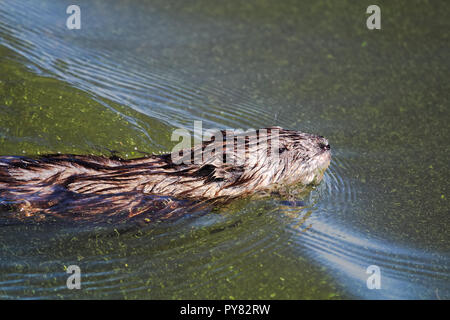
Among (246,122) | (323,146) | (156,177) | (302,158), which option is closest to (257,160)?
(302,158)

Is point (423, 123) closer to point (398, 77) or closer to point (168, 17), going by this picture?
point (398, 77)

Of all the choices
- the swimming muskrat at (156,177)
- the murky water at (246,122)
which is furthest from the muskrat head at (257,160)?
the murky water at (246,122)

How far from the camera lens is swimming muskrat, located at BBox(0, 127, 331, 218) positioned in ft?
13.6

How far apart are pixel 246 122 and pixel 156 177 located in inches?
69.2

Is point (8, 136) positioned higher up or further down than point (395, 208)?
higher up

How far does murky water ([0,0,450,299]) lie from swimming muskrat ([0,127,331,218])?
0.56ft

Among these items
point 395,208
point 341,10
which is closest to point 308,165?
point 395,208

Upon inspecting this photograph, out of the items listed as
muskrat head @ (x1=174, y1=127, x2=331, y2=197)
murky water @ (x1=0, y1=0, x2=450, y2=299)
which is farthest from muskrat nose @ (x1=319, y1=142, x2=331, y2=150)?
murky water @ (x1=0, y1=0, x2=450, y2=299)

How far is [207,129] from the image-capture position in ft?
18.7

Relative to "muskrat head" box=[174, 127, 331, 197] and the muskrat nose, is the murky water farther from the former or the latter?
the muskrat nose

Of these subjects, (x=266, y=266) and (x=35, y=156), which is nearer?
(x=266, y=266)

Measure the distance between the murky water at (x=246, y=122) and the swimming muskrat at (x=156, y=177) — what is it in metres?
0.17

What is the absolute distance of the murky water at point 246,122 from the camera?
3.71m
